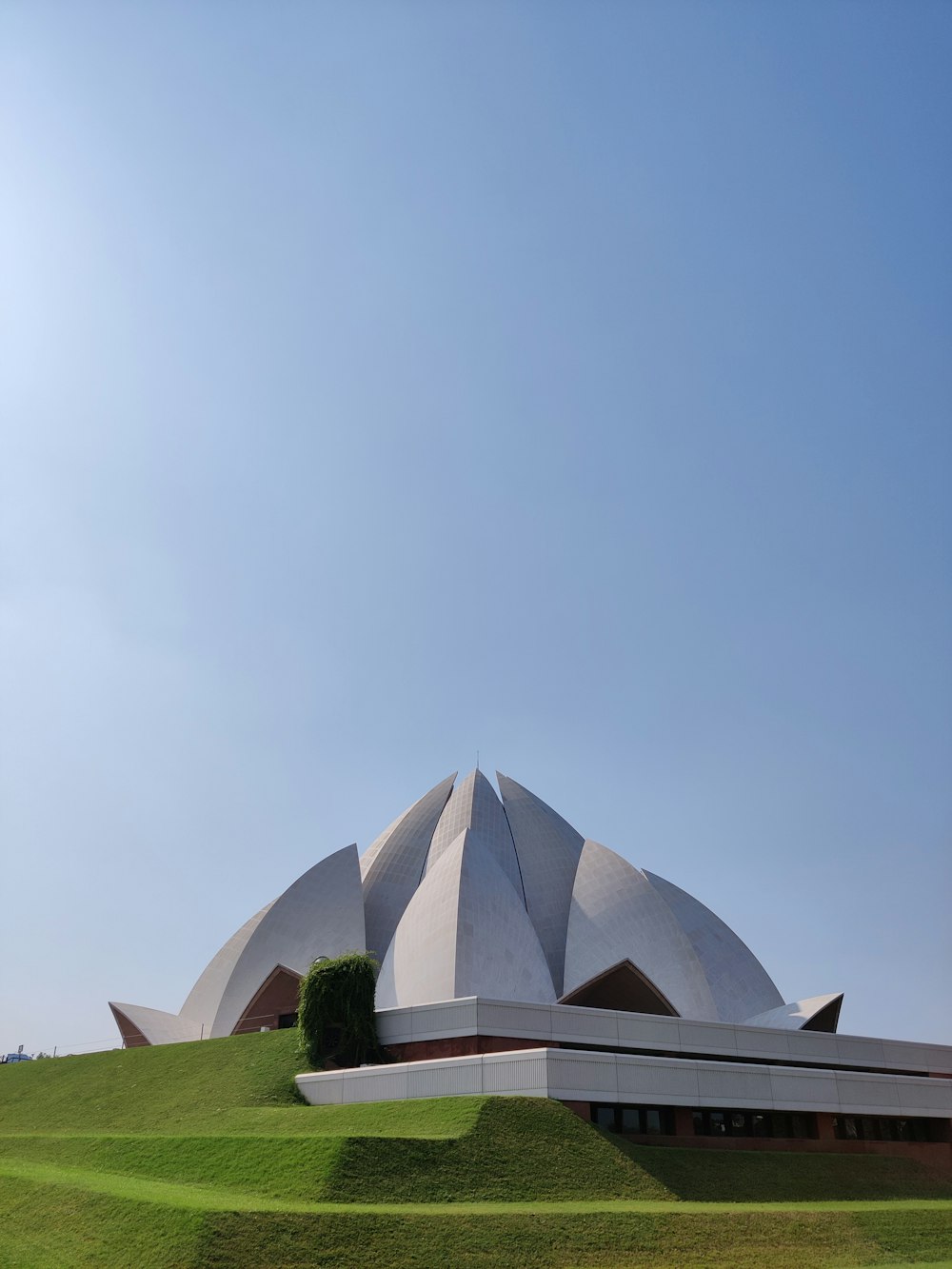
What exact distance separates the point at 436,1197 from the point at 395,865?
69.0ft

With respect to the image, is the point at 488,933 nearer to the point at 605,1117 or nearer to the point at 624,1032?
the point at 624,1032

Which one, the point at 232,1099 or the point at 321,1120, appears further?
the point at 232,1099

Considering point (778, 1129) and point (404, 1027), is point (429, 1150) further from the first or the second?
point (778, 1129)

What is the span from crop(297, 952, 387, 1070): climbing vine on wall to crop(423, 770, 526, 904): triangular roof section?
852cm

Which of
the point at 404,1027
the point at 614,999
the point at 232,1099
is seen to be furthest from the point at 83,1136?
the point at 614,999

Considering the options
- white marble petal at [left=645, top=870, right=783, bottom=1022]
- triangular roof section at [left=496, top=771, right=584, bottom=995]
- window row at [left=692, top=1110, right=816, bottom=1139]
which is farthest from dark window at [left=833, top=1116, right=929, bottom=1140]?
triangular roof section at [left=496, top=771, right=584, bottom=995]

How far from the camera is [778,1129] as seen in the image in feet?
68.0

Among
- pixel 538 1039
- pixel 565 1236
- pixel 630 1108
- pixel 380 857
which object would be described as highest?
pixel 380 857

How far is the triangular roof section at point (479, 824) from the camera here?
109ft

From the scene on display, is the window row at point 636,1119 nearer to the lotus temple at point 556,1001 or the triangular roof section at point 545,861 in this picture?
the lotus temple at point 556,1001

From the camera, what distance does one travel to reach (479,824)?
3391cm

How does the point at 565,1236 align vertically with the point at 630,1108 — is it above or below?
below

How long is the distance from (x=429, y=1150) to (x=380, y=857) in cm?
2050

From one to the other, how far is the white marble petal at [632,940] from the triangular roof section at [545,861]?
1.14m
